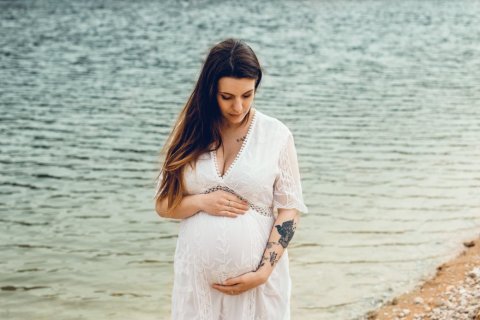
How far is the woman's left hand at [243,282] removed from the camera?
3.58m

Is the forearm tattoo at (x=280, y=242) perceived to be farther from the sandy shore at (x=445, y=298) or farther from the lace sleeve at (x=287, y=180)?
the sandy shore at (x=445, y=298)

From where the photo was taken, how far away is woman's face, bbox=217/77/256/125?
346cm

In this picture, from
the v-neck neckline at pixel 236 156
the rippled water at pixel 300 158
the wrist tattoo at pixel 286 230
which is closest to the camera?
the v-neck neckline at pixel 236 156

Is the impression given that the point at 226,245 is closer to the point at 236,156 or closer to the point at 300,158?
the point at 236,156

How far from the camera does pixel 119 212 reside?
34.2 feet

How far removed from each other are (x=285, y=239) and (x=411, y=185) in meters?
8.14

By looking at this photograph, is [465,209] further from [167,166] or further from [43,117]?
[43,117]

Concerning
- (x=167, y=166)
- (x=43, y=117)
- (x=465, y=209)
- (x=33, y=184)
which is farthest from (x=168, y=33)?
(x=167, y=166)

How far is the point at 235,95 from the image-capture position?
3.47m

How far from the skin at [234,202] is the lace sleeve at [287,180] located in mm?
57

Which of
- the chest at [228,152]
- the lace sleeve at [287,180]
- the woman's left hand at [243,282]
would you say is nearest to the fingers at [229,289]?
the woman's left hand at [243,282]

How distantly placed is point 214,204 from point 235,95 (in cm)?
60

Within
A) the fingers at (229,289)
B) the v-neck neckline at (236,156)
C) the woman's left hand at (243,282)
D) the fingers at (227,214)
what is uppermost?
the v-neck neckline at (236,156)

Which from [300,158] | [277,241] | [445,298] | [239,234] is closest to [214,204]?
[239,234]
